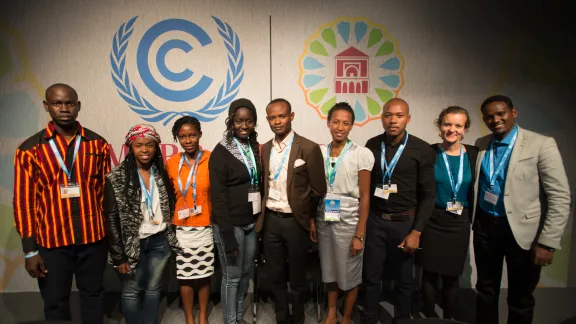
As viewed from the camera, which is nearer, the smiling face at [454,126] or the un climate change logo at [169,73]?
the smiling face at [454,126]

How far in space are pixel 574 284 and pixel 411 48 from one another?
9.92 feet

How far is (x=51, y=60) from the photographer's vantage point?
2.86 m

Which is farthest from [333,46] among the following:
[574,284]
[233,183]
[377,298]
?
[574,284]

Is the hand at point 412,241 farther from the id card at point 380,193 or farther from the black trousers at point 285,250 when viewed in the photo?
the black trousers at point 285,250

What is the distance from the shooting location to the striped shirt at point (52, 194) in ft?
6.35

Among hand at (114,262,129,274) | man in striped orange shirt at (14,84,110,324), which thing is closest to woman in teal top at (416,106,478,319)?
hand at (114,262,129,274)

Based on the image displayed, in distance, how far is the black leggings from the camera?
239cm

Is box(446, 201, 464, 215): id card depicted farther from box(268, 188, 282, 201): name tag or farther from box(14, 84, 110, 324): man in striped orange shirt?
box(14, 84, 110, 324): man in striped orange shirt

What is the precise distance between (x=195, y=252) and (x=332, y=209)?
106cm

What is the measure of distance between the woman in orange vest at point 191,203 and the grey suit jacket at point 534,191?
2.11 meters

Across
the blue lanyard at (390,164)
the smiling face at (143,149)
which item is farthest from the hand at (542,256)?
the smiling face at (143,149)

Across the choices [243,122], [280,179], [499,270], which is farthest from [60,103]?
[499,270]

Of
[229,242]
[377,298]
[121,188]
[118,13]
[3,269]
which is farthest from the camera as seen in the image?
[3,269]

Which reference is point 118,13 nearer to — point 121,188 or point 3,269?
point 121,188
